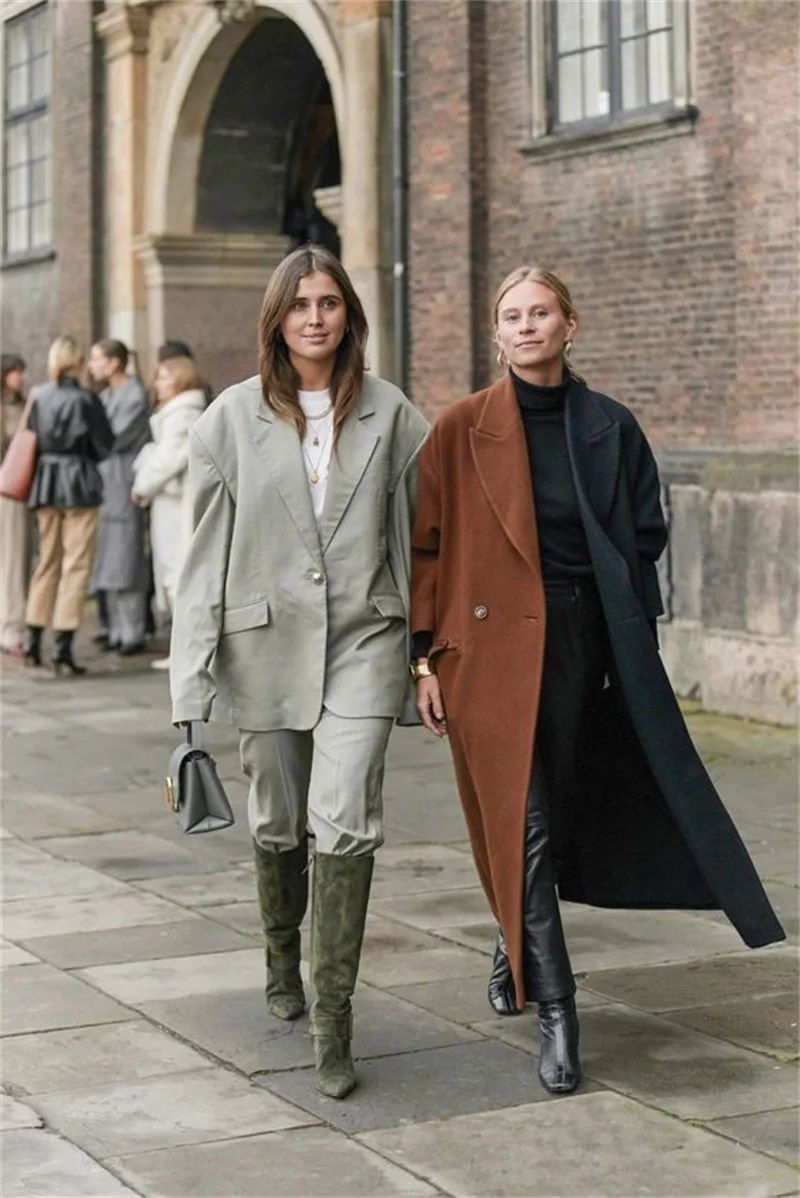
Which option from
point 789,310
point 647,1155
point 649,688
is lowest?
point 647,1155

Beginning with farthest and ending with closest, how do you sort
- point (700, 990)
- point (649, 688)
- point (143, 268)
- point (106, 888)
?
point (143, 268) < point (106, 888) < point (700, 990) < point (649, 688)

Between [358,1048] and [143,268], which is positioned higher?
[143,268]

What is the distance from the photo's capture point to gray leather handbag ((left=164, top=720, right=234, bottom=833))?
5176mm

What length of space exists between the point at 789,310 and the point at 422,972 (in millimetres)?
5667

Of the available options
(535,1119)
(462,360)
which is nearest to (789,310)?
(462,360)

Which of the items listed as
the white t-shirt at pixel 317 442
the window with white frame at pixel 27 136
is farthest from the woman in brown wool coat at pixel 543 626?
the window with white frame at pixel 27 136

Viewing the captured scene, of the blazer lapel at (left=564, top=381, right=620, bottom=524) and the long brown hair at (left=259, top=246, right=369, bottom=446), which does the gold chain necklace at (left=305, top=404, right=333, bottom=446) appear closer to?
the long brown hair at (left=259, top=246, right=369, bottom=446)

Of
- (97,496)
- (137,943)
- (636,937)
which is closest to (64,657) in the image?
(97,496)

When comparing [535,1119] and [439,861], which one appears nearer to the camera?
[535,1119]

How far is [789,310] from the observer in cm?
1102

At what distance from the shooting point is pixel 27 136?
21250 millimetres

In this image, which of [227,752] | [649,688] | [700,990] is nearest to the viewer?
[649,688]

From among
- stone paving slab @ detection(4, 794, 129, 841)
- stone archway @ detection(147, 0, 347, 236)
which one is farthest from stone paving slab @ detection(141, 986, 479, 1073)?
stone archway @ detection(147, 0, 347, 236)

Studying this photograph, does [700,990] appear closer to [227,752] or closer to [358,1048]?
[358,1048]
